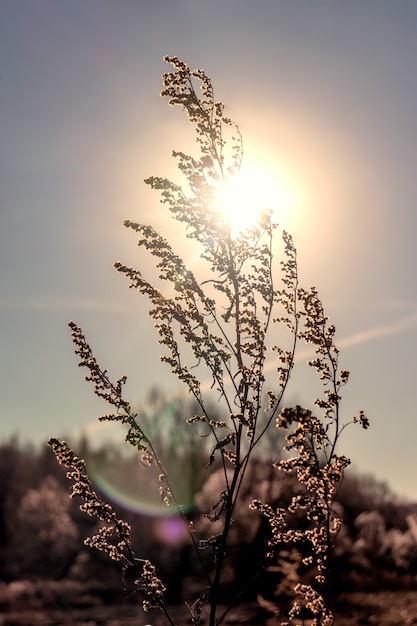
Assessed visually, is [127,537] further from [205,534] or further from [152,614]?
[205,534]

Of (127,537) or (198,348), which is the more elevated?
(198,348)

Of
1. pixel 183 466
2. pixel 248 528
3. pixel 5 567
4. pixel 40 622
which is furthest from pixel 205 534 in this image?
pixel 5 567

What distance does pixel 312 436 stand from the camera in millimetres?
4574

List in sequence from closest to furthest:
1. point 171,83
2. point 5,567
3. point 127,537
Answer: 1. point 127,537
2. point 171,83
3. point 5,567

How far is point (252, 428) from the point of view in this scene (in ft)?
15.2

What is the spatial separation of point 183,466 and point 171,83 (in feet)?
122

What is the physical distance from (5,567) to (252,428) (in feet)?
149

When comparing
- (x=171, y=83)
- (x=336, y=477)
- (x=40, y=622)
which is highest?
(x=171, y=83)

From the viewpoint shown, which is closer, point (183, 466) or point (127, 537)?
point (127, 537)

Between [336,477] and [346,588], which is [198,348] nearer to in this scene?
[336,477]

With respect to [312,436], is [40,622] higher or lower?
lower

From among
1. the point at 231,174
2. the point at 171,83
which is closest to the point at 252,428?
the point at 231,174

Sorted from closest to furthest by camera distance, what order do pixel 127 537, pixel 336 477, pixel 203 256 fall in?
pixel 336 477 < pixel 127 537 < pixel 203 256

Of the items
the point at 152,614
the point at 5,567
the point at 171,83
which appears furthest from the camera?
the point at 5,567
